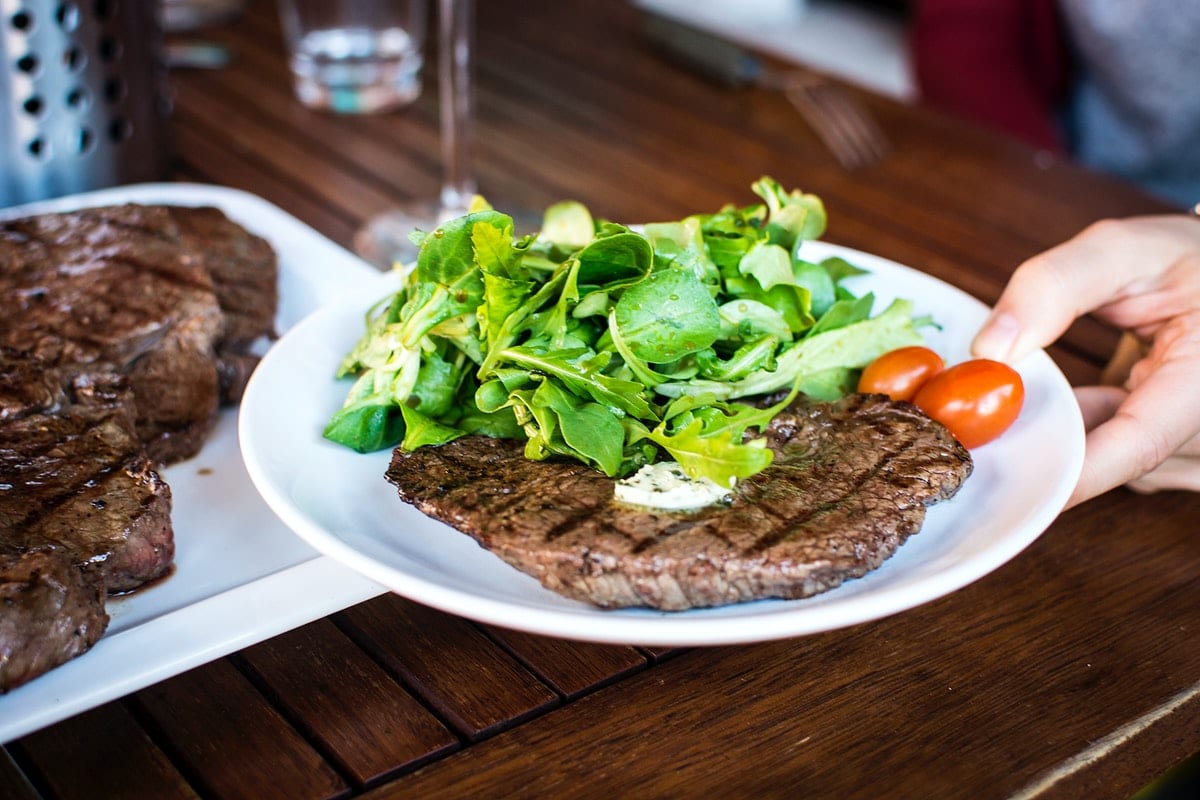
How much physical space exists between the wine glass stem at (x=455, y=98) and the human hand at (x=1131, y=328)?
1117mm

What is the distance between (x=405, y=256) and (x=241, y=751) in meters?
1.25

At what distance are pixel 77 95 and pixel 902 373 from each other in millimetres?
1579

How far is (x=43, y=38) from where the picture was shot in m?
1.99

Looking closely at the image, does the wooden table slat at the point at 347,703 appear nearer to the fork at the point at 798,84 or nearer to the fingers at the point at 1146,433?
the fingers at the point at 1146,433

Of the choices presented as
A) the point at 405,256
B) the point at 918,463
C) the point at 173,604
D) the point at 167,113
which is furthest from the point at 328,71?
the point at 918,463

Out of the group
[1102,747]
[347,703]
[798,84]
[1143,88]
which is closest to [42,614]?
[347,703]

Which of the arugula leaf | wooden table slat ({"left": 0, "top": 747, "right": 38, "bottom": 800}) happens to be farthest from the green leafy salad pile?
wooden table slat ({"left": 0, "top": 747, "right": 38, "bottom": 800})

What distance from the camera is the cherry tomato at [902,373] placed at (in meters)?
1.47

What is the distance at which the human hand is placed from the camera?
1.46 m

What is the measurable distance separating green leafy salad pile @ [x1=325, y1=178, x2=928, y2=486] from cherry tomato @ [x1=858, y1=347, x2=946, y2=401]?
4cm

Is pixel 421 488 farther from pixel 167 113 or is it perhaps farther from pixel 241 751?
pixel 167 113

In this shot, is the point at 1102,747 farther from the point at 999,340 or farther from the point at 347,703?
the point at 347,703

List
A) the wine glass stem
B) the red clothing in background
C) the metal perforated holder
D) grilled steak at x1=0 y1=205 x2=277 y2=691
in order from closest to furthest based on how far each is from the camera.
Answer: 1. grilled steak at x1=0 y1=205 x2=277 y2=691
2. the metal perforated holder
3. the wine glass stem
4. the red clothing in background

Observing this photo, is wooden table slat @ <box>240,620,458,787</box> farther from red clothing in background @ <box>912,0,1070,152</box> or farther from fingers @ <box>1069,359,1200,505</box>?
red clothing in background @ <box>912,0,1070,152</box>
